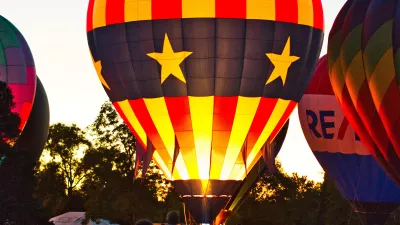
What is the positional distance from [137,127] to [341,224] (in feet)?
80.4

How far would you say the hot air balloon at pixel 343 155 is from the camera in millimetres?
34094

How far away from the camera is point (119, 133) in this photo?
4662 centimetres

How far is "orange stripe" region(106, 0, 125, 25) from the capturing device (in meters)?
29.4

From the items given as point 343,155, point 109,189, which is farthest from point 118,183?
point 343,155

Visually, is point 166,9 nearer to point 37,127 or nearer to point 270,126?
point 270,126

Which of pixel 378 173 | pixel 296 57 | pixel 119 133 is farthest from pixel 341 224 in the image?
pixel 296 57

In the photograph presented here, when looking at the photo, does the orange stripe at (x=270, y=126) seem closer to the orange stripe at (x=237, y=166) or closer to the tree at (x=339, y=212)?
the orange stripe at (x=237, y=166)

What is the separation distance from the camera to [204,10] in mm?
Result: 28719

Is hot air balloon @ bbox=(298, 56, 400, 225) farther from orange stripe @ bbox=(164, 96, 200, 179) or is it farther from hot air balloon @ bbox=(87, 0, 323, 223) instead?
orange stripe @ bbox=(164, 96, 200, 179)

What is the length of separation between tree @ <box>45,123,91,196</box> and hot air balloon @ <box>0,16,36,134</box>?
2501 centimetres

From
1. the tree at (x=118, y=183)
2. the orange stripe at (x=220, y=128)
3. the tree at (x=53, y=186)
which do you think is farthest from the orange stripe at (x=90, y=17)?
the tree at (x=53, y=186)

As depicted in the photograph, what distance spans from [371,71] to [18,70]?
12.8 meters

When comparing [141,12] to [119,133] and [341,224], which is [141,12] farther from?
[341,224]

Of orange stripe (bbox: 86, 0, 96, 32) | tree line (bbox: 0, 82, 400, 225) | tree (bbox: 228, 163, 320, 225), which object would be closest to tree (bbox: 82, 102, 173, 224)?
tree line (bbox: 0, 82, 400, 225)
